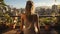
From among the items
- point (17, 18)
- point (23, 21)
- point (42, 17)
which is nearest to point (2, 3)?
point (17, 18)

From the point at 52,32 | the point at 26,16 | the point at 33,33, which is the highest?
the point at 26,16

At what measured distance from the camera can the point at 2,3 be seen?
5.77 m

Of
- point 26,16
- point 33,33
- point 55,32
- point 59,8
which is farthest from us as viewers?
point 59,8

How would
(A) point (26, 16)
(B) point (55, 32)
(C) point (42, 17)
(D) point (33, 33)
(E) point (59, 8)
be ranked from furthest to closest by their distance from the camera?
(E) point (59, 8) → (C) point (42, 17) → (B) point (55, 32) → (A) point (26, 16) → (D) point (33, 33)

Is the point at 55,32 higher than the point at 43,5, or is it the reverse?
the point at 43,5

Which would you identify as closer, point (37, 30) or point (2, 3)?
point (37, 30)

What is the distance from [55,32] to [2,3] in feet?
6.82

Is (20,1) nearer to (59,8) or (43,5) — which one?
(43,5)

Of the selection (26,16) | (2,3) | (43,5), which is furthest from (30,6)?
(43,5)

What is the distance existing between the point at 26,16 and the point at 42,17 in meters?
2.73

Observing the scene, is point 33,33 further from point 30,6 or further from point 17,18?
point 17,18

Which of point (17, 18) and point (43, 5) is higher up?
point (43, 5)

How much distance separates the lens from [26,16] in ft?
9.29

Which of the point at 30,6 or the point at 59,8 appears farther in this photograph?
the point at 59,8
